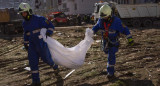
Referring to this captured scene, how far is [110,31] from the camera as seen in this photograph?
5.20 meters

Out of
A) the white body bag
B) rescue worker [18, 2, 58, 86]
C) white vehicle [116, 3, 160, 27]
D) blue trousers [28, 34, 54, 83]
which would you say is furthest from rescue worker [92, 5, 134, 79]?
white vehicle [116, 3, 160, 27]

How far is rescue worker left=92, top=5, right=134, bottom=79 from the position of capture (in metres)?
5.16

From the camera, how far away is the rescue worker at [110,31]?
16.9 feet

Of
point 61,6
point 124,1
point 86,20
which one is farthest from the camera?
point 61,6

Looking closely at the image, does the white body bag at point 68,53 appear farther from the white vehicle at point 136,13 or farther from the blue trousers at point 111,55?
the white vehicle at point 136,13

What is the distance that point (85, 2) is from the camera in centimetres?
3556

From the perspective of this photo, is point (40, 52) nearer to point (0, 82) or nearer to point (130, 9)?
point (0, 82)

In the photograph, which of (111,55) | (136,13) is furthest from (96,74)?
(136,13)

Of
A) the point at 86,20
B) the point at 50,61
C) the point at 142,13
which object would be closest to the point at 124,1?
the point at 86,20

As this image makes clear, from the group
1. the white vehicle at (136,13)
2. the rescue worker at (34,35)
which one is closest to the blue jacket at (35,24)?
the rescue worker at (34,35)

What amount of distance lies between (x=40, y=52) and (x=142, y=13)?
57.3 feet

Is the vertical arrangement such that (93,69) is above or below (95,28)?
below

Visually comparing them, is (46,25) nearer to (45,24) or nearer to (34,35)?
(45,24)

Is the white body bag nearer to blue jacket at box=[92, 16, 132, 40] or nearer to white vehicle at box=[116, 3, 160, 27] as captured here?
blue jacket at box=[92, 16, 132, 40]
